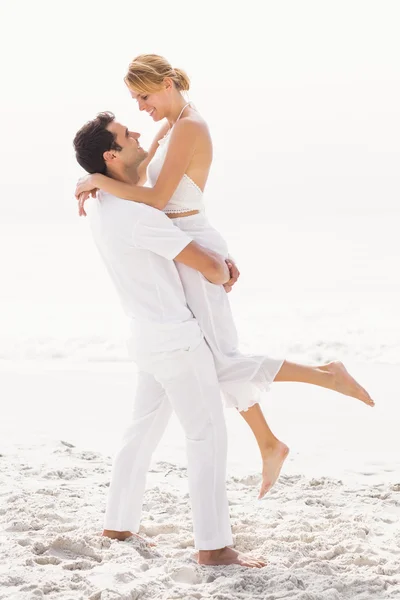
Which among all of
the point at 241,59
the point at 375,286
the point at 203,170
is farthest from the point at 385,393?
the point at 241,59

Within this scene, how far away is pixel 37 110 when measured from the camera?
30766 millimetres

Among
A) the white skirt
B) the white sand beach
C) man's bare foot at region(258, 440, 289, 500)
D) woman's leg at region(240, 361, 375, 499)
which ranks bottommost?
the white sand beach

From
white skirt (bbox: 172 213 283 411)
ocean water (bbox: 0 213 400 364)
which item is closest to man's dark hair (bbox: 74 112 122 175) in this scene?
white skirt (bbox: 172 213 283 411)

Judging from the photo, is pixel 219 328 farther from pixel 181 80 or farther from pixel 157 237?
pixel 181 80

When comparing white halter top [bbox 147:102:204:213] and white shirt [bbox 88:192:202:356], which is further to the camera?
white halter top [bbox 147:102:204:213]

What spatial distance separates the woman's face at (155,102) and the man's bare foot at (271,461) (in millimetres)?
1345

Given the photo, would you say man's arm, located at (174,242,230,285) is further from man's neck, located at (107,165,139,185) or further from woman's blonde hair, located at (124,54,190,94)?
woman's blonde hair, located at (124,54,190,94)

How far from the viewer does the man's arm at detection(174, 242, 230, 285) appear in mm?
2973

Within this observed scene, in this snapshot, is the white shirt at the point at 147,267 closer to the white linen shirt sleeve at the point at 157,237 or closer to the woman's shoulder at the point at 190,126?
the white linen shirt sleeve at the point at 157,237

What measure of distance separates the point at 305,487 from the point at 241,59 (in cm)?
2789

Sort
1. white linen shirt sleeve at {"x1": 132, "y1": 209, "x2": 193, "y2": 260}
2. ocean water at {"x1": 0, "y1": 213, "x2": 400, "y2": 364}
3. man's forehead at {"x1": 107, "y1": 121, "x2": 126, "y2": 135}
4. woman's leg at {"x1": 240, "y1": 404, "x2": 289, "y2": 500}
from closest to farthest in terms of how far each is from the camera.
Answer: white linen shirt sleeve at {"x1": 132, "y1": 209, "x2": 193, "y2": 260}, man's forehead at {"x1": 107, "y1": 121, "x2": 126, "y2": 135}, woman's leg at {"x1": 240, "y1": 404, "x2": 289, "y2": 500}, ocean water at {"x1": 0, "y1": 213, "x2": 400, "y2": 364}

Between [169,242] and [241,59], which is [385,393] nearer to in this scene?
[169,242]

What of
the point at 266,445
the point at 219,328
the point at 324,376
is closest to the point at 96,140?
the point at 219,328

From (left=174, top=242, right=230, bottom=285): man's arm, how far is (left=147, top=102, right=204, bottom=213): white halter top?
21 centimetres
